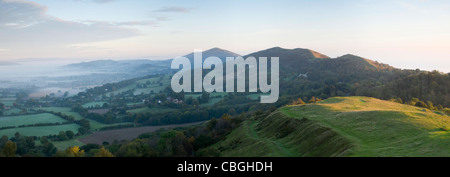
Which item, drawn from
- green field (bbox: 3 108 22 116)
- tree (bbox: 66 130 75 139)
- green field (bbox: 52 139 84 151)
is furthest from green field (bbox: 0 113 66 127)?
green field (bbox: 52 139 84 151)

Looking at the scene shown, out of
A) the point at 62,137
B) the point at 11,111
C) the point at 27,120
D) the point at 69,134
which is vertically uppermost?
the point at 11,111

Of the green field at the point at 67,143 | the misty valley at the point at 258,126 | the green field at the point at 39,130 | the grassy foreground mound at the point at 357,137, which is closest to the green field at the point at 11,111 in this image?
the misty valley at the point at 258,126

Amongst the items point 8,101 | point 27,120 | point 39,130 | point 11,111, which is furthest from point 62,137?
point 8,101

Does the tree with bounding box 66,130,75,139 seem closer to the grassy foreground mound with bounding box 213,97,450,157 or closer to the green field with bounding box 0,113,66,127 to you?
the green field with bounding box 0,113,66,127

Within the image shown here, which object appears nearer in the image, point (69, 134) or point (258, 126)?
point (258, 126)

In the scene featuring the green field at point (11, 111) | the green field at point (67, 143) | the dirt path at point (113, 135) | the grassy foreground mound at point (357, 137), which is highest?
the grassy foreground mound at point (357, 137)

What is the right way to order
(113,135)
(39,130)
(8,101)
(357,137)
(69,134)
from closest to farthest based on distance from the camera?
(357,137) → (69,134) → (113,135) → (39,130) → (8,101)

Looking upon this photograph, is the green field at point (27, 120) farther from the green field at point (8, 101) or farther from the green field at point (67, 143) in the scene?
the green field at point (8, 101)

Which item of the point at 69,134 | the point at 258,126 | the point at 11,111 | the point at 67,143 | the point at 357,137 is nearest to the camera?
the point at 357,137

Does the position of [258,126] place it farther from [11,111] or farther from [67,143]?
[11,111]

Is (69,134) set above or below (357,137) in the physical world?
below
